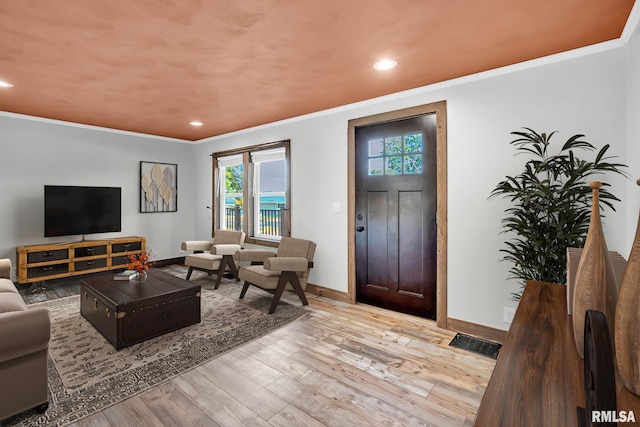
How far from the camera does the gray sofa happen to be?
5.45 ft

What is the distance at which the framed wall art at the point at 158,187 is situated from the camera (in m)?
5.49

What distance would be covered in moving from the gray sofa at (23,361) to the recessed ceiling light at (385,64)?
288 cm

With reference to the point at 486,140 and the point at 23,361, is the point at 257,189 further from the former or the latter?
the point at 23,361

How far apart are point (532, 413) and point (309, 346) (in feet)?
7.13

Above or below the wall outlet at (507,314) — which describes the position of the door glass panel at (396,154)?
above

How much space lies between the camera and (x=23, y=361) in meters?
1.75

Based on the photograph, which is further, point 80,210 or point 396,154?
point 80,210

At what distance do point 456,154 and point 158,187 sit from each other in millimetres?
5030

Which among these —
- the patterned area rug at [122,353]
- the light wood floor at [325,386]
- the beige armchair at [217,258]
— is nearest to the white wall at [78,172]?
the beige armchair at [217,258]

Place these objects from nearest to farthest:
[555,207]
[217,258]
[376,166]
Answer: [555,207] < [376,166] < [217,258]

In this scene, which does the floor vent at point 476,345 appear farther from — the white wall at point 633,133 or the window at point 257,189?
the window at point 257,189

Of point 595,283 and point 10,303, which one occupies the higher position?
point 595,283

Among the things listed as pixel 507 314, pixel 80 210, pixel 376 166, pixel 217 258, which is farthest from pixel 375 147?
pixel 80 210

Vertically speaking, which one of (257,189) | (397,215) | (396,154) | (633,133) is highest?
(396,154)
